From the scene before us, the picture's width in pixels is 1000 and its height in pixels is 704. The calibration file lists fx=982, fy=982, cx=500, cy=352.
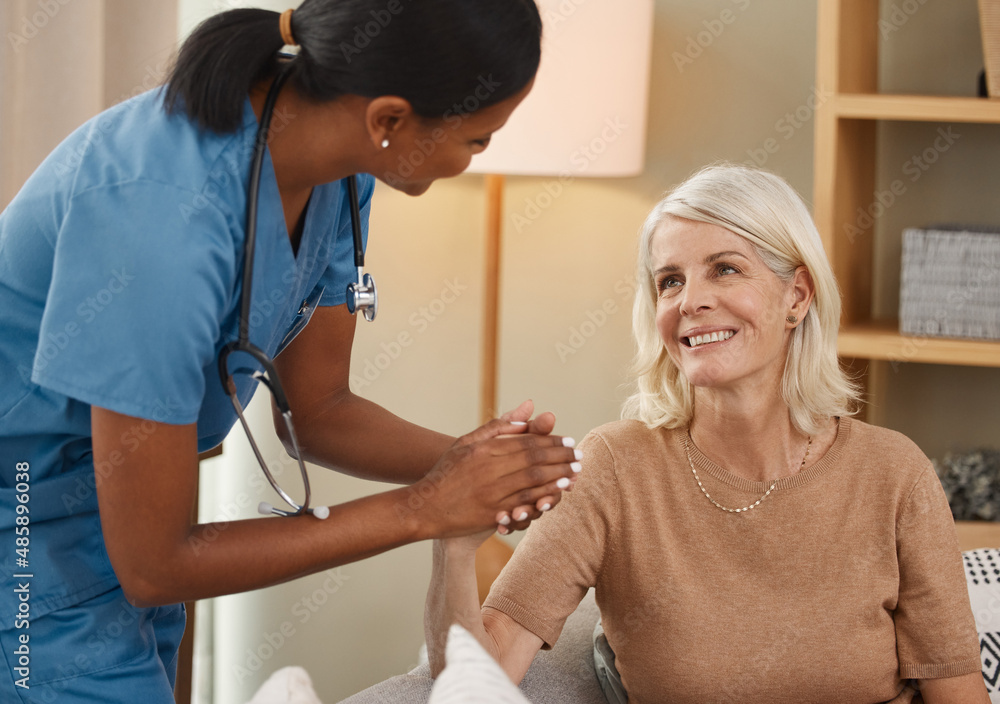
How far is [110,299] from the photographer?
80 centimetres

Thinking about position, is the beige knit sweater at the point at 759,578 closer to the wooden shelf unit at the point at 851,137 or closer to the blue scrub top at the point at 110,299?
the wooden shelf unit at the point at 851,137

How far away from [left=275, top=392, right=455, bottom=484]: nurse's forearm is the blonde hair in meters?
0.43

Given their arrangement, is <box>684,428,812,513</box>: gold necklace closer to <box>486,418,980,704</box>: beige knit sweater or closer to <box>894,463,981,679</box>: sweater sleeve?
<box>486,418,980,704</box>: beige knit sweater

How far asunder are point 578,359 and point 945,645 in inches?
47.8

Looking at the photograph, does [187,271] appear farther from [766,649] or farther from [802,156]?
[802,156]

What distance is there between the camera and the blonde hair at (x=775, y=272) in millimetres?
1418

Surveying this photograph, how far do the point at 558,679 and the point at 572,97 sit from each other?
1.09 meters

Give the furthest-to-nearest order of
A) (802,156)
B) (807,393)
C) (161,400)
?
(802,156), (807,393), (161,400)

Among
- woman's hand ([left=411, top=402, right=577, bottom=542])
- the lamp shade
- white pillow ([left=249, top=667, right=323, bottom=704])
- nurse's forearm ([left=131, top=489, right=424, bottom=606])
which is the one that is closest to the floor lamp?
the lamp shade

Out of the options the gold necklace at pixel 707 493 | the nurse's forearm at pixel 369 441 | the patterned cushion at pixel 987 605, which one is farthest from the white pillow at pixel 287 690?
the patterned cushion at pixel 987 605

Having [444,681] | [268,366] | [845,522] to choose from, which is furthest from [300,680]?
[845,522]

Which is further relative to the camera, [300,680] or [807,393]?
[807,393]

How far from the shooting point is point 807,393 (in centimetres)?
146

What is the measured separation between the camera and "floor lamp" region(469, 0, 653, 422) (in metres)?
1.89
